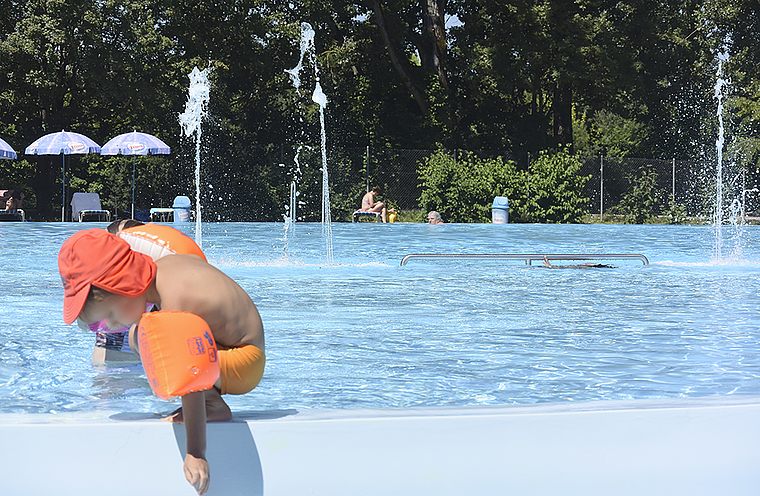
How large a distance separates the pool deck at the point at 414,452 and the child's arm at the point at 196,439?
0.26ft

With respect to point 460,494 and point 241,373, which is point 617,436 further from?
point 241,373

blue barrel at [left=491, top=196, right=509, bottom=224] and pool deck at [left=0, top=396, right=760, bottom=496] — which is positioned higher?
blue barrel at [left=491, top=196, right=509, bottom=224]

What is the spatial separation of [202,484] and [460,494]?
821 mm

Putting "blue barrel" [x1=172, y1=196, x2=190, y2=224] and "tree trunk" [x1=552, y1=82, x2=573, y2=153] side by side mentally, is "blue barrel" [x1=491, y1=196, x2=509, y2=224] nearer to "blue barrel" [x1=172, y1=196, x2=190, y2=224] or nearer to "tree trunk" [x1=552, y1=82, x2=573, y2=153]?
"blue barrel" [x1=172, y1=196, x2=190, y2=224]

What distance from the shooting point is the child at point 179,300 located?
2.37 metres

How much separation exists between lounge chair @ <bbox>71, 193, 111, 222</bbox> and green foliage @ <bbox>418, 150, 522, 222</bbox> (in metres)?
9.22

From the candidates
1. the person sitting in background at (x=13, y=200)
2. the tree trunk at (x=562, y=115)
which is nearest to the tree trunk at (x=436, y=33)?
the tree trunk at (x=562, y=115)

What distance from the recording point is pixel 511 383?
4492mm

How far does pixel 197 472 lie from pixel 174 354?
0.38 meters

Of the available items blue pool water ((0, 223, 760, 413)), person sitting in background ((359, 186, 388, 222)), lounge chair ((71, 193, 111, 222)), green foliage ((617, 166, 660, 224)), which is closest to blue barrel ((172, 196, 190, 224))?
lounge chair ((71, 193, 111, 222))

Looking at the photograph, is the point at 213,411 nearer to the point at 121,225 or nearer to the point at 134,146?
the point at 121,225

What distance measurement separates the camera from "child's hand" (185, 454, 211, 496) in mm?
2449

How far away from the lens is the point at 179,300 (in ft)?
8.39

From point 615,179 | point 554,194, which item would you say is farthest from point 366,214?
point 615,179
